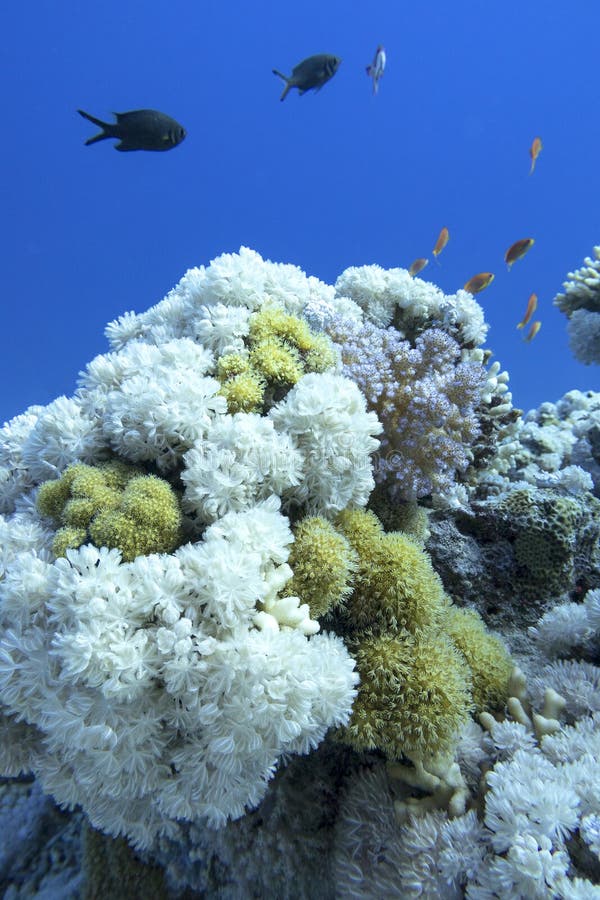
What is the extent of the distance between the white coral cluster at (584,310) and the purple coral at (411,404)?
3.53 meters

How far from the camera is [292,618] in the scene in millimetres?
2156

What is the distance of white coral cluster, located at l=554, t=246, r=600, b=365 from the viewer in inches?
242

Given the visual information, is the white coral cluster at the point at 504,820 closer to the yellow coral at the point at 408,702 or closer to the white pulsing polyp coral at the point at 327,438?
the yellow coral at the point at 408,702

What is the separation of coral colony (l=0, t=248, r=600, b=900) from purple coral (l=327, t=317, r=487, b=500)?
0.06 ft

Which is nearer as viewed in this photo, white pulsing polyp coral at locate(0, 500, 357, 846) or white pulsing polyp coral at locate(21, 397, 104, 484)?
Answer: white pulsing polyp coral at locate(0, 500, 357, 846)

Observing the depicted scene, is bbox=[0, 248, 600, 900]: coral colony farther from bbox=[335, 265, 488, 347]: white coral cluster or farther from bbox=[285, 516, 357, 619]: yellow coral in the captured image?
bbox=[335, 265, 488, 347]: white coral cluster

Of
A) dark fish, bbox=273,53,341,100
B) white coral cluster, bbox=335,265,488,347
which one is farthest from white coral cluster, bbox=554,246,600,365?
dark fish, bbox=273,53,341,100

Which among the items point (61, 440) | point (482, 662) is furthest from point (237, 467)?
point (482, 662)

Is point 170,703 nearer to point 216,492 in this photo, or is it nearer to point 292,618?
point 292,618

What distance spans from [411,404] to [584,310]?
13.9 feet

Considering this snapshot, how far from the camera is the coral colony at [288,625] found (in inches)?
76.0

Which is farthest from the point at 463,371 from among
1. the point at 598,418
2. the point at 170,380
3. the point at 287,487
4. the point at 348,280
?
the point at 598,418

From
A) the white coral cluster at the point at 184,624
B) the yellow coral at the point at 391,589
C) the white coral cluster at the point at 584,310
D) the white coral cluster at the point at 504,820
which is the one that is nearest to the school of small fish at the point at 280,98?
the white coral cluster at the point at 584,310

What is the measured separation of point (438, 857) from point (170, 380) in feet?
7.55
